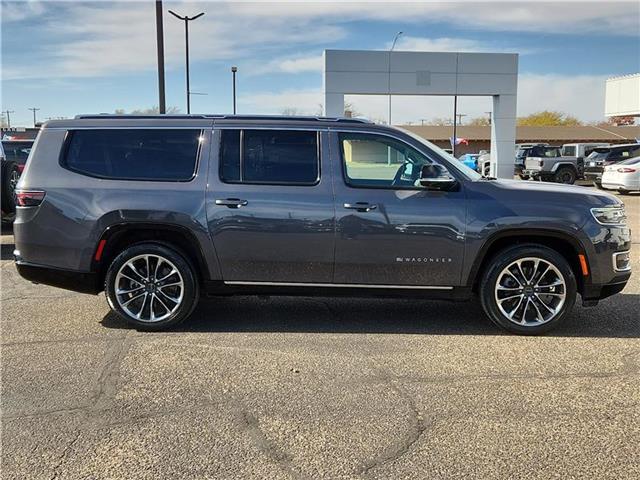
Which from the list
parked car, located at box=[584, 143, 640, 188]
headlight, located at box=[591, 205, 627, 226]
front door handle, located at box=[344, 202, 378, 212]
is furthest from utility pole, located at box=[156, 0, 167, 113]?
parked car, located at box=[584, 143, 640, 188]

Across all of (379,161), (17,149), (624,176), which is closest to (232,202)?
(379,161)

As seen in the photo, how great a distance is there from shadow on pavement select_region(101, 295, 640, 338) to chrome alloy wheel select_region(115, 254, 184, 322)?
26cm

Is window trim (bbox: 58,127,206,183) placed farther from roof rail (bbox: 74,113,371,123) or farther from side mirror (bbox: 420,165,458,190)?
side mirror (bbox: 420,165,458,190)

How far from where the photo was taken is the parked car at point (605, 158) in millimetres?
23250

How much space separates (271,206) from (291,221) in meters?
0.22

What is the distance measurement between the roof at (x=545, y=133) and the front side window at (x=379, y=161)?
199 ft

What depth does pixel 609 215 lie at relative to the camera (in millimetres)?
5242

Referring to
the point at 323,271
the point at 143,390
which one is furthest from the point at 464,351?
the point at 143,390

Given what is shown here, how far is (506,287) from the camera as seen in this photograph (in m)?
5.30

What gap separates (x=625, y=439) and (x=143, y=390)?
3.03m

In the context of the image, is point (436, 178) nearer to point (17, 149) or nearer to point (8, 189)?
point (8, 189)

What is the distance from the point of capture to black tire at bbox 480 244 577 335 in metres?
5.23

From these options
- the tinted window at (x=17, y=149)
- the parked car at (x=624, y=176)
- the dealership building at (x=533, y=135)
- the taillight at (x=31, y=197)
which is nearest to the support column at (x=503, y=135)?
the parked car at (x=624, y=176)

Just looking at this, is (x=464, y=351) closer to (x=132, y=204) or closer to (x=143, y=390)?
(x=143, y=390)
